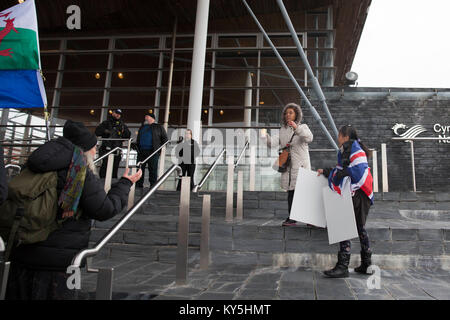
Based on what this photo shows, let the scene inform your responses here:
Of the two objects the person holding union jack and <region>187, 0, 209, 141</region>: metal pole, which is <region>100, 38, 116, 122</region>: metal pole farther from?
the person holding union jack

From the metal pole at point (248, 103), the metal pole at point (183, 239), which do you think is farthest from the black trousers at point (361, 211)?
the metal pole at point (248, 103)

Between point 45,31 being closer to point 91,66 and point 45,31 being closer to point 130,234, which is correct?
point 91,66

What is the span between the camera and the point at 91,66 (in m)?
12.8

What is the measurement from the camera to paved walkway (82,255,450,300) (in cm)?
254

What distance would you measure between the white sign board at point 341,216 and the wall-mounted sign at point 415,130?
746 cm

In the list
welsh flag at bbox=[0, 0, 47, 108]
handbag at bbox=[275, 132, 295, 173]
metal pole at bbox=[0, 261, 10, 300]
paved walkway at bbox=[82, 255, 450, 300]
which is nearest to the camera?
metal pole at bbox=[0, 261, 10, 300]

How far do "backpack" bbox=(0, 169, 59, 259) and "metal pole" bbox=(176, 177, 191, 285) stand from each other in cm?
143

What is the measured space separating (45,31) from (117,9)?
139 inches

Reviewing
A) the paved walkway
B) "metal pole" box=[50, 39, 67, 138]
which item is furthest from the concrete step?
"metal pole" box=[50, 39, 67, 138]

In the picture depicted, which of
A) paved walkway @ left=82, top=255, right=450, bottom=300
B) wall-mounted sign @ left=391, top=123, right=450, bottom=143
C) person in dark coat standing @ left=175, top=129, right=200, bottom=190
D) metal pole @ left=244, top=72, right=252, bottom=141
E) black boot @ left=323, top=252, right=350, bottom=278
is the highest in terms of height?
metal pole @ left=244, top=72, right=252, bottom=141

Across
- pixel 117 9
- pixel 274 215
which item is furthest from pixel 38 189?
pixel 117 9

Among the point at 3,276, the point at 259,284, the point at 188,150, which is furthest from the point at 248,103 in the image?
the point at 3,276

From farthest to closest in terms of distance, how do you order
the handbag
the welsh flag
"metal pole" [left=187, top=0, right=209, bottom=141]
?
"metal pole" [left=187, top=0, right=209, bottom=141], the handbag, the welsh flag
